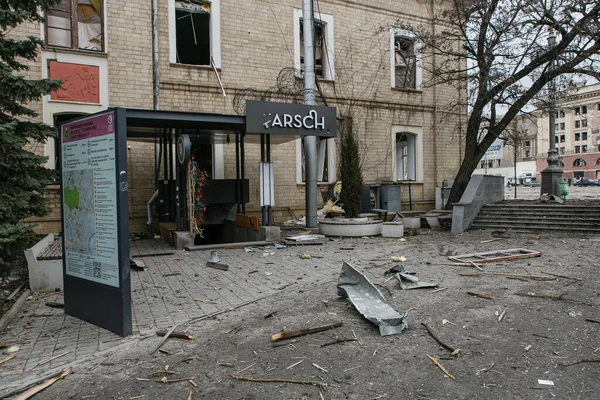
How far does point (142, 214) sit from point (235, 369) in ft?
36.7

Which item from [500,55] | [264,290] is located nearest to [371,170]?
[500,55]

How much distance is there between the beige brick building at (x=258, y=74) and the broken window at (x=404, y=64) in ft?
0.16

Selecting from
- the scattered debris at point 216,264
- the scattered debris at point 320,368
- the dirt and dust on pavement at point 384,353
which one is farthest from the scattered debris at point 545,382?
the scattered debris at point 216,264

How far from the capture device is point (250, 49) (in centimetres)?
1598

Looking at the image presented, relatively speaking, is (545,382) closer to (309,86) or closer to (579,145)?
(309,86)

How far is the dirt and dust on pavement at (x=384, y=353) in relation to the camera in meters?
3.56

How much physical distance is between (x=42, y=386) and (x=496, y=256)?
7.93m

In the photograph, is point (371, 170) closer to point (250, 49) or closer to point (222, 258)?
point (250, 49)

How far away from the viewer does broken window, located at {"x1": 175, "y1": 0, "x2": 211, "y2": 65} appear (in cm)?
1520

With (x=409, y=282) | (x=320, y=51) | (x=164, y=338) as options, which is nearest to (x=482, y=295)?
(x=409, y=282)

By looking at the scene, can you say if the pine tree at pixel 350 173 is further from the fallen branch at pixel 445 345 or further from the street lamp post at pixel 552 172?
the street lamp post at pixel 552 172

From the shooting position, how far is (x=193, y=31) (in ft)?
51.6

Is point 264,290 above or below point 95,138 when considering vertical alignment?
below

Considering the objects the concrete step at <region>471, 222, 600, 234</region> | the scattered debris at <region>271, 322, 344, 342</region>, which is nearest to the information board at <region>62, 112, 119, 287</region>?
the scattered debris at <region>271, 322, 344, 342</region>
